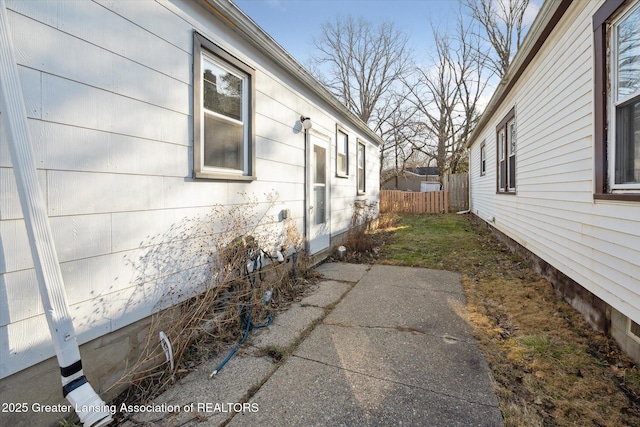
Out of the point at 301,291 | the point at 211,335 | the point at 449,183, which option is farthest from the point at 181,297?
the point at 449,183

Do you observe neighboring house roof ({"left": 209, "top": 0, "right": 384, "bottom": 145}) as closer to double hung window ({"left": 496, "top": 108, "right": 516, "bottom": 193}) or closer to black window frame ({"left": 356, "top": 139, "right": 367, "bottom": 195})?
black window frame ({"left": 356, "top": 139, "right": 367, "bottom": 195})

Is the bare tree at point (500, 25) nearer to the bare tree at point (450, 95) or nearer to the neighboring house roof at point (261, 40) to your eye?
the bare tree at point (450, 95)

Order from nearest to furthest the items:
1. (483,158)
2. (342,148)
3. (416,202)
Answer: (342,148)
(483,158)
(416,202)

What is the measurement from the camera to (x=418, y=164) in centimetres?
2691

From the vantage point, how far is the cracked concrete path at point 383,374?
2.00 meters

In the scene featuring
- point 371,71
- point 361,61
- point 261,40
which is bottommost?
point 261,40

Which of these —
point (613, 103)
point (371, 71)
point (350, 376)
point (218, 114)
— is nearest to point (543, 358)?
point (350, 376)

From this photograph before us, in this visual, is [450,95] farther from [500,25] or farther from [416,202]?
[416,202]

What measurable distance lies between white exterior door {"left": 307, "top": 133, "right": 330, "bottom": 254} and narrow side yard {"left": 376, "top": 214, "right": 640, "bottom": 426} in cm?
254

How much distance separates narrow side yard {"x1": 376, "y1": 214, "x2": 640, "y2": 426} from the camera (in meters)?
2.02

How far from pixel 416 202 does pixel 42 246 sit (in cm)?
1581

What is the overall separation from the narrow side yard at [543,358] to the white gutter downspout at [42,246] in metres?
2.53

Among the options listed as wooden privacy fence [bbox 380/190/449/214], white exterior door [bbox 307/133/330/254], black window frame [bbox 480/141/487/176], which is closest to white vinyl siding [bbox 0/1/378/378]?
white exterior door [bbox 307/133/330/254]

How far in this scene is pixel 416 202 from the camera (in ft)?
52.5
